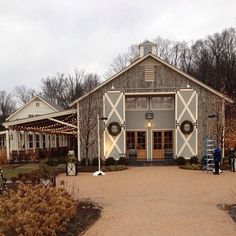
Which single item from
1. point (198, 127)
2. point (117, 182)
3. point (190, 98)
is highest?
point (190, 98)

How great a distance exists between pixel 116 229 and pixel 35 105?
3327cm

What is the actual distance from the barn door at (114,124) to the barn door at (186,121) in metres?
3.60

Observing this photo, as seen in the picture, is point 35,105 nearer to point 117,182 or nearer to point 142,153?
point 142,153

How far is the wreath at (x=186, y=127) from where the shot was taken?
2480 cm

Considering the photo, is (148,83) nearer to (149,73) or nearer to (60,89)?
(149,73)

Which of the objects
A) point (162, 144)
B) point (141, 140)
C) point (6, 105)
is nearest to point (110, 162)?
point (141, 140)

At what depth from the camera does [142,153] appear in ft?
85.3

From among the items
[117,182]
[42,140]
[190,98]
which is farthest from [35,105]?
[117,182]

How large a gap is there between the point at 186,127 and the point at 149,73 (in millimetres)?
4286

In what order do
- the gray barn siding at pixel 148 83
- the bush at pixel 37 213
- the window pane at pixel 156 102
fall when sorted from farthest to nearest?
1. the window pane at pixel 156 102
2. the gray barn siding at pixel 148 83
3. the bush at pixel 37 213

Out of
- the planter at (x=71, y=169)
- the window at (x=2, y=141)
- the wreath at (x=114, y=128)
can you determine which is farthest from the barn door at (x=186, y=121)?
the window at (x=2, y=141)

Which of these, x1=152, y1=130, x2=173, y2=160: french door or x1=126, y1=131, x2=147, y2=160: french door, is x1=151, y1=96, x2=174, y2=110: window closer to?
x1=152, y1=130, x2=173, y2=160: french door

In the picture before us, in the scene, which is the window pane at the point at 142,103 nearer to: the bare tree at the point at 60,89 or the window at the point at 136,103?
the window at the point at 136,103

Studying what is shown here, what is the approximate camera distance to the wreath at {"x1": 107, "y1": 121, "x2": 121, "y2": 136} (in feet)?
81.7
